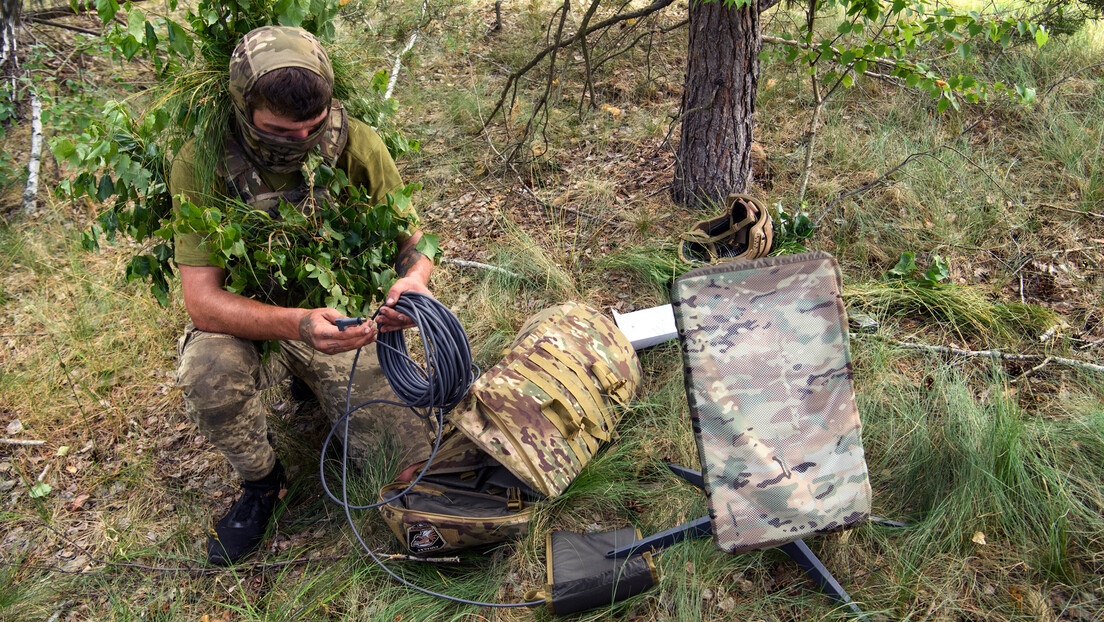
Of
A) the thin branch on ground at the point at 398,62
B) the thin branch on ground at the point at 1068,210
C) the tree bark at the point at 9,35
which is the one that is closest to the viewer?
the thin branch on ground at the point at 1068,210

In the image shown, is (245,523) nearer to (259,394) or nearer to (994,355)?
(259,394)

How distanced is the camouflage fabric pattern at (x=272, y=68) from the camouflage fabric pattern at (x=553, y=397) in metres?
1.06

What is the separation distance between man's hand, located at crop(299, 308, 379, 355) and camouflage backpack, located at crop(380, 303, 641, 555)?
1.47 ft

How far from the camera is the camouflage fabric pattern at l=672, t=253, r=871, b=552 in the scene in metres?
1.99

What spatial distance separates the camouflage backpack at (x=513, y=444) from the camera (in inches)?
94.7

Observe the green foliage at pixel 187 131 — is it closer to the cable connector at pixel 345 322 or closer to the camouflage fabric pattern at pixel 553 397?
the cable connector at pixel 345 322

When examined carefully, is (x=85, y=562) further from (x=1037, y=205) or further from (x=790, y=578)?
(x=1037, y=205)

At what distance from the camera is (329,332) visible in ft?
7.42

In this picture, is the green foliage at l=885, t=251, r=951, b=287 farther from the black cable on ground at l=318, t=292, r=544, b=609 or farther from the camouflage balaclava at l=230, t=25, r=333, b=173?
the camouflage balaclava at l=230, t=25, r=333, b=173

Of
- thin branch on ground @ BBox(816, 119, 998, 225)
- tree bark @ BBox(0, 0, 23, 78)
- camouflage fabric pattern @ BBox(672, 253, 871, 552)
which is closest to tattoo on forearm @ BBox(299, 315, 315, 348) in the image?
camouflage fabric pattern @ BBox(672, 253, 871, 552)

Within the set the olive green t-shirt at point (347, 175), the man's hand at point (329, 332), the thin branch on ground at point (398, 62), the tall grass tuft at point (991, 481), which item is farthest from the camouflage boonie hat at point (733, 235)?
the thin branch on ground at point (398, 62)

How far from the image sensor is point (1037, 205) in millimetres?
3797

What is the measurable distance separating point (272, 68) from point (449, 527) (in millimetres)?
1668

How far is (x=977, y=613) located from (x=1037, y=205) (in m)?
2.70
